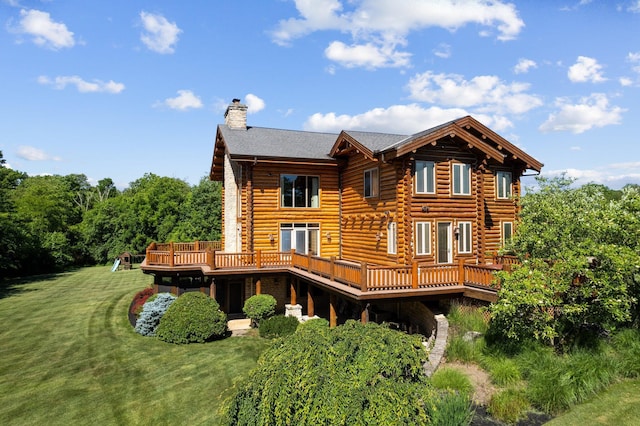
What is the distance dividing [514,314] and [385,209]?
818cm

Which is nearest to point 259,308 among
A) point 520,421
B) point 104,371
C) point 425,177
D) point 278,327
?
point 278,327

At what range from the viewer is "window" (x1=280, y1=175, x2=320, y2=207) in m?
21.5

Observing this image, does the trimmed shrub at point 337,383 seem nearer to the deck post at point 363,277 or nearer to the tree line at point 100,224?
the deck post at point 363,277

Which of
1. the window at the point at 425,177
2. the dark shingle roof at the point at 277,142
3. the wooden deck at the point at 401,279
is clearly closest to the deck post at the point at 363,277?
the wooden deck at the point at 401,279

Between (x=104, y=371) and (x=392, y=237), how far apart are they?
11940mm

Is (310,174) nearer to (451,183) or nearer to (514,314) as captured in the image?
(451,183)

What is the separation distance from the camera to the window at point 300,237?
21.6 meters

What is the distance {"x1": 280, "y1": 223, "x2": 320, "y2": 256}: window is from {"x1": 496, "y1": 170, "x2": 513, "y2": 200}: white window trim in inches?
385

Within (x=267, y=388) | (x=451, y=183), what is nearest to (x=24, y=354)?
(x=267, y=388)

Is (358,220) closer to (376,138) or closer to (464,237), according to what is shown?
(376,138)

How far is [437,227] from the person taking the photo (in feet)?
55.0

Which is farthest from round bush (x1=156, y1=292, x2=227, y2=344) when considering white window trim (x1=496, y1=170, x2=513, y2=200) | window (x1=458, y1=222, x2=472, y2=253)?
white window trim (x1=496, y1=170, x2=513, y2=200)

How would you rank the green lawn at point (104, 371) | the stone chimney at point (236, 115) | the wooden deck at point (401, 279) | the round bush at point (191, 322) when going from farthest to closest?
1. the stone chimney at point (236, 115)
2. the round bush at point (191, 322)
3. the wooden deck at point (401, 279)
4. the green lawn at point (104, 371)

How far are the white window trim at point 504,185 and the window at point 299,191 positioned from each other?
9.56m
